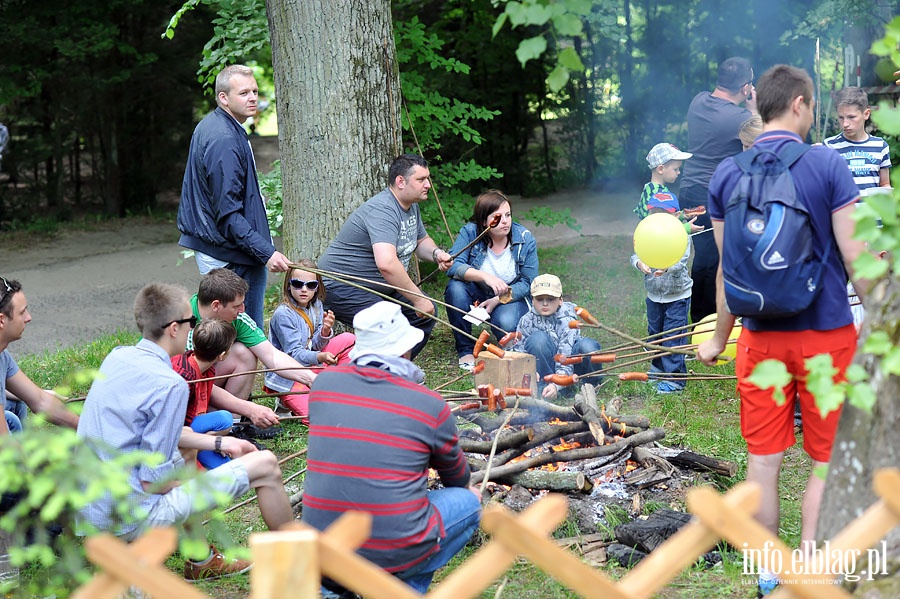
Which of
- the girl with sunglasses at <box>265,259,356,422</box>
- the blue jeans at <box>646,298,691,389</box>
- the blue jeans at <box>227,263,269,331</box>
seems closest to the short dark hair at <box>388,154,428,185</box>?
the girl with sunglasses at <box>265,259,356,422</box>

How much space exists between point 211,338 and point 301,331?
46.5 inches

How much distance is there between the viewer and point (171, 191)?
52.3 ft

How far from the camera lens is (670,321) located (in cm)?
616

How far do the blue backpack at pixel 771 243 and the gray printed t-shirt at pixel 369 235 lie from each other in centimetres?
313

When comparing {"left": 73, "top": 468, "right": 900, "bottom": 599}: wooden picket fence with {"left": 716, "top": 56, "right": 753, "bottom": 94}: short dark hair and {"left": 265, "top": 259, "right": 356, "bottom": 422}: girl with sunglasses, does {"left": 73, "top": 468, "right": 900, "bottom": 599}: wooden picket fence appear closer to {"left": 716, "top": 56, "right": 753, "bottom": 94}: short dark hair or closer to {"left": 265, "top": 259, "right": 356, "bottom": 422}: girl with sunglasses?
{"left": 265, "top": 259, "right": 356, "bottom": 422}: girl with sunglasses

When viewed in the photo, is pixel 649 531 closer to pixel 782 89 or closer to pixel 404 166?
pixel 782 89

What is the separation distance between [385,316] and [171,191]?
13.5 meters

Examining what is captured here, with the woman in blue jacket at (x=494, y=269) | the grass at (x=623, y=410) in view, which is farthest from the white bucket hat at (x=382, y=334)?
the woman in blue jacket at (x=494, y=269)

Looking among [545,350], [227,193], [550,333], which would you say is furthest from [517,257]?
[227,193]

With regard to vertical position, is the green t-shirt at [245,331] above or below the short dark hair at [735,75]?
below

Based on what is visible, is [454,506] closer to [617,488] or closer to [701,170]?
[617,488]

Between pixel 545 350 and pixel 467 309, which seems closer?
pixel 545 350

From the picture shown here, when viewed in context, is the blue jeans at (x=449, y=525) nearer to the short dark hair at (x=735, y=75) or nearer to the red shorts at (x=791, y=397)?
the red shorts at (x=791, y=397)

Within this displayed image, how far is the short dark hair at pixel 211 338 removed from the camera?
467 centimetres
